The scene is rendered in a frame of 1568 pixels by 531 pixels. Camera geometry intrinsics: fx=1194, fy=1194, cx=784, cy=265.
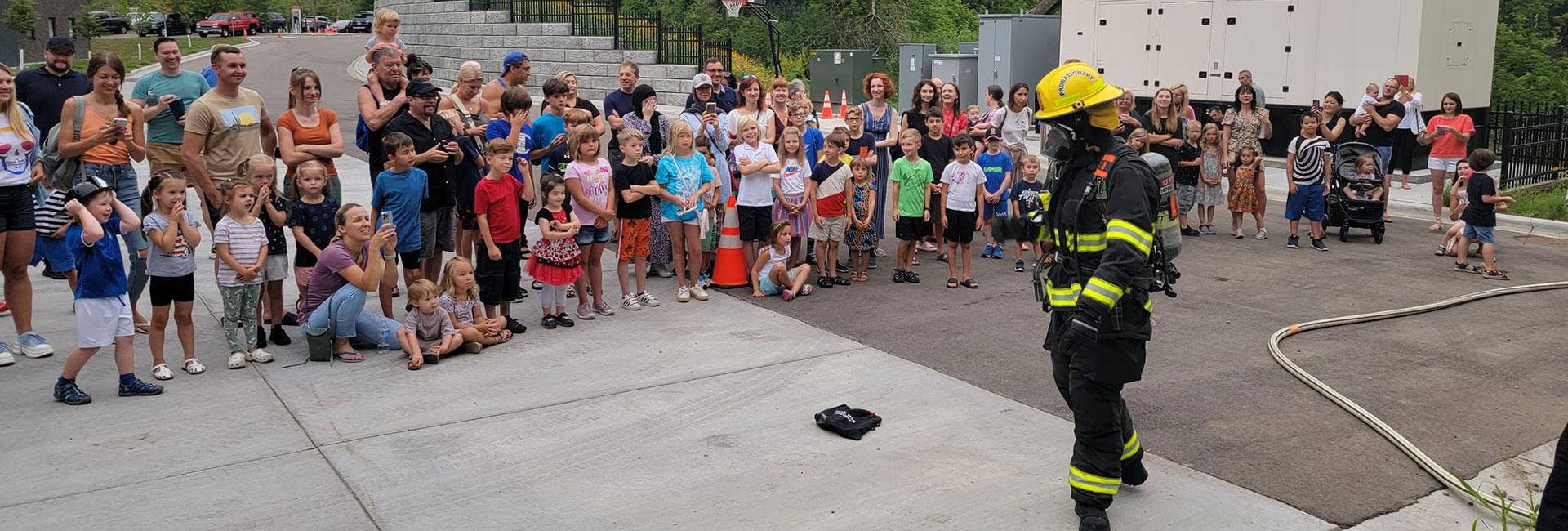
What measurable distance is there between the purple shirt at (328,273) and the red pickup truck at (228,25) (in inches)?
2496

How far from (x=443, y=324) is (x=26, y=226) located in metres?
2.65

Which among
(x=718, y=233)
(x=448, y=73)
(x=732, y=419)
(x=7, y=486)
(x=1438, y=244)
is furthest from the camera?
(x=448, y=73)

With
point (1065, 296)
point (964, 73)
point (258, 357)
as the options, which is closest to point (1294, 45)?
point (964, 73)

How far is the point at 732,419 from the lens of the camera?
676 cm

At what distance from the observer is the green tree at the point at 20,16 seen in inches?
1702

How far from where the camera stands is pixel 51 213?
8.03 meters

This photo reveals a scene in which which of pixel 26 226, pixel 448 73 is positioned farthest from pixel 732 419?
pixel 448 73

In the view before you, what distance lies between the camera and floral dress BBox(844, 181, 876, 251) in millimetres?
10508

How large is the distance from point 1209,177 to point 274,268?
31.5ft

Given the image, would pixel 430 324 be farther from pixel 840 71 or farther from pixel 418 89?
pixel 840 71

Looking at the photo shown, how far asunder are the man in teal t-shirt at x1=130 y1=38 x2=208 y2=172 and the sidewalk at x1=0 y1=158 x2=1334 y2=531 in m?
1.52

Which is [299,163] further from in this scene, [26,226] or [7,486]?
[7,486]

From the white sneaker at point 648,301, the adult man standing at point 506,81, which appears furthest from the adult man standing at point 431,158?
the white sneaker at point 648,301

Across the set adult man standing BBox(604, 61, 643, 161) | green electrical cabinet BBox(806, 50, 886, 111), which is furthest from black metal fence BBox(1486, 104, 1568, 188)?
green electrical cabinet BBox(806, 50, 886, 111)
